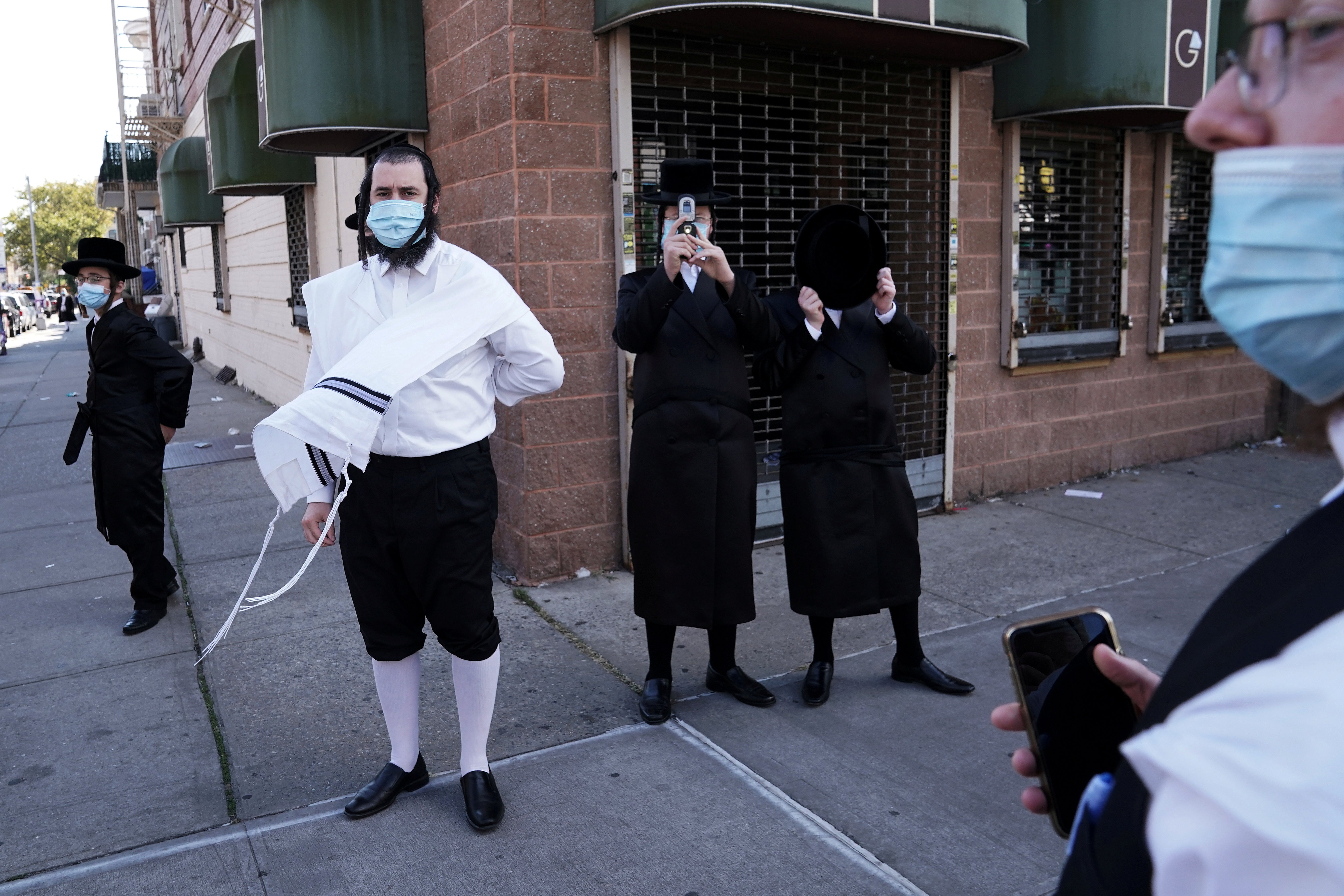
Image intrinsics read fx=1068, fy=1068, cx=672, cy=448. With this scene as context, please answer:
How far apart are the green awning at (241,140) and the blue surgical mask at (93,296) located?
15.7 feet

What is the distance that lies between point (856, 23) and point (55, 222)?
10561 centimetres

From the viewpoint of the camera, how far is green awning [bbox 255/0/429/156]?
241 inches

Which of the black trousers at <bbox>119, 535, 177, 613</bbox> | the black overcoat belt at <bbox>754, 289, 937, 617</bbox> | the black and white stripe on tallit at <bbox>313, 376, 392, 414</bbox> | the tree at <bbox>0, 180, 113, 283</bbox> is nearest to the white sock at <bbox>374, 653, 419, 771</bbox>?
the black and white stripe on tallit at <bbox>313, 376, 392, 414</bbox>

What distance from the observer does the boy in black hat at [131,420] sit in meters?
5.43

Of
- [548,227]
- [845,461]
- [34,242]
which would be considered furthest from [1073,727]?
[34,242]

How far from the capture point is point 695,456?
4117 millimetres

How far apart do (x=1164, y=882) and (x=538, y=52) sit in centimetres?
528

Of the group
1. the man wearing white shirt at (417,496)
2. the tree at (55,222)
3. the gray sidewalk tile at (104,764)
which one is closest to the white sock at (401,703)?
the man wearing white shirt at (417,496)

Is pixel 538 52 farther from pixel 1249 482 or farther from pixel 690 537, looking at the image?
pixel 1249 482

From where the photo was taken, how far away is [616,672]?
469cm

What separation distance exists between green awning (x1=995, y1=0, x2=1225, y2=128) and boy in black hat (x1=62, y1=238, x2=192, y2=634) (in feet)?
17.9

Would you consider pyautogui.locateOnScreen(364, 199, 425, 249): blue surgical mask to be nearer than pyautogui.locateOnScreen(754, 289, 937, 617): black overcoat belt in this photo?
Yes

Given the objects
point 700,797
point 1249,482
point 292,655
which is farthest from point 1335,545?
point 1249,482

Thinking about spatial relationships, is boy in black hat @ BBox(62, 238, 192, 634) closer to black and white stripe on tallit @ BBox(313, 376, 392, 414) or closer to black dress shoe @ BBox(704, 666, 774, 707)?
black and white stripe on tallit @ BBox(313, 376, 392, 414)
